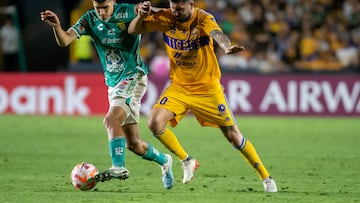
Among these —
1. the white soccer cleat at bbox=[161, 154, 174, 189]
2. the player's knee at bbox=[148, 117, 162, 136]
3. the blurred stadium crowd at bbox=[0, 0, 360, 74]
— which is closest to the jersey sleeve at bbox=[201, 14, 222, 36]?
the player's knee at bbox=[148, 117, 162, 136]

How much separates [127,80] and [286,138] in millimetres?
7037

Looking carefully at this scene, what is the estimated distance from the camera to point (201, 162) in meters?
11.9

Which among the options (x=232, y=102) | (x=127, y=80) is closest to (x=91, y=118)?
(x=232, y=102)

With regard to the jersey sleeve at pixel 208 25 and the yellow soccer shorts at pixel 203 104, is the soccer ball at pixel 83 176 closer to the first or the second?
the yellow soccer shorts at pixel 203 104

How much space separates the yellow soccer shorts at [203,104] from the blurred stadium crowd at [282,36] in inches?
424

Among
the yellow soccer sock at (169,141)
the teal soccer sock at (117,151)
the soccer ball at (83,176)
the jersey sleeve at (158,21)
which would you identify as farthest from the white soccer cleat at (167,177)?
the jersey sleeve at (158,21)

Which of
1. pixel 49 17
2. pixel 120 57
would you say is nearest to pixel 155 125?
pixel 120 57

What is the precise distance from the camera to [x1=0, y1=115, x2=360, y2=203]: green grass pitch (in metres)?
8.59

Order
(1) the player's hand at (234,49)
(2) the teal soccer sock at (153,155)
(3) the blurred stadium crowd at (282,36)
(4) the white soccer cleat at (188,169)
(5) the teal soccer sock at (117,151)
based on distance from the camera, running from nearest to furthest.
A: (1) the player's hand at (234,49) < (5) the teal soccer sock at (117,151) < (2) the teal soccer sock at (153,155) < (4) the white soccer cleat at (188,169) < (3) the blurred stadium crowd at (282,36)

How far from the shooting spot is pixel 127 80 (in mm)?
9078

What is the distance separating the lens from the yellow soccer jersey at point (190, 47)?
906 centimetres

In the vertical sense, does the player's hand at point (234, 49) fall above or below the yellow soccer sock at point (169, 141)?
above

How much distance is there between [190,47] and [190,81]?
0.40 meters

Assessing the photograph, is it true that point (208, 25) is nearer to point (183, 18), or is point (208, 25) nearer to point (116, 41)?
point (183, 18)
